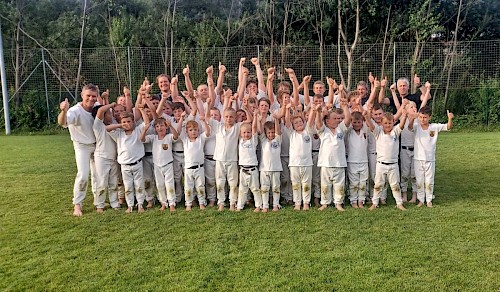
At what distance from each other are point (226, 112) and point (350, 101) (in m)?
1.84

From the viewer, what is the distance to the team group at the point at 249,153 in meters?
5.50

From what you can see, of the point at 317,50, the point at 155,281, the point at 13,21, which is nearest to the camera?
the point at 155,281

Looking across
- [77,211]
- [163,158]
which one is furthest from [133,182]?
[77,211]

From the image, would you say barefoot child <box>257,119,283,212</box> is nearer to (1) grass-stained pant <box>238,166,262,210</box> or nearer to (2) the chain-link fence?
(1) grass-stained pant <box>238,166,262,210</box>

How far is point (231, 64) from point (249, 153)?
30.2 feet

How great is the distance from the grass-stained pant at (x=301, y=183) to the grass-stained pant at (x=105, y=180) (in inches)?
87.0

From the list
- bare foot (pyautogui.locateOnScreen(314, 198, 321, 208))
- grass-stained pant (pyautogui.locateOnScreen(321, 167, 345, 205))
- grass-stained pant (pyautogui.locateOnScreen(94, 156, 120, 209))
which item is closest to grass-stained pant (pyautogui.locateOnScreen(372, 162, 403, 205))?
grass-stained pant (pyautogui.locateOnScreen(321, 167, 345, 205))

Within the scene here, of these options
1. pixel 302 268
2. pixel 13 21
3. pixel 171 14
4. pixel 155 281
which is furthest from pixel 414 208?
pixel 13 21

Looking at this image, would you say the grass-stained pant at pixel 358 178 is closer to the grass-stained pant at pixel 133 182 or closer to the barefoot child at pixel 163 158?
the barefoot child at pixel 163 158

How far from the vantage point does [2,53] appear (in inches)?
559

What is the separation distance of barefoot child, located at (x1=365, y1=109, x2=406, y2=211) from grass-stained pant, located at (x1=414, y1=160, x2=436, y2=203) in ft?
0.94

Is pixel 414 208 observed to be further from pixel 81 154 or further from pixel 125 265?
pixel 81 154

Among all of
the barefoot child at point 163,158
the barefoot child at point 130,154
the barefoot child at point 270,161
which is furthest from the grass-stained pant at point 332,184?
the barefoot child at point 130,154

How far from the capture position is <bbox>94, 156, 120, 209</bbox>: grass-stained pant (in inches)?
220
